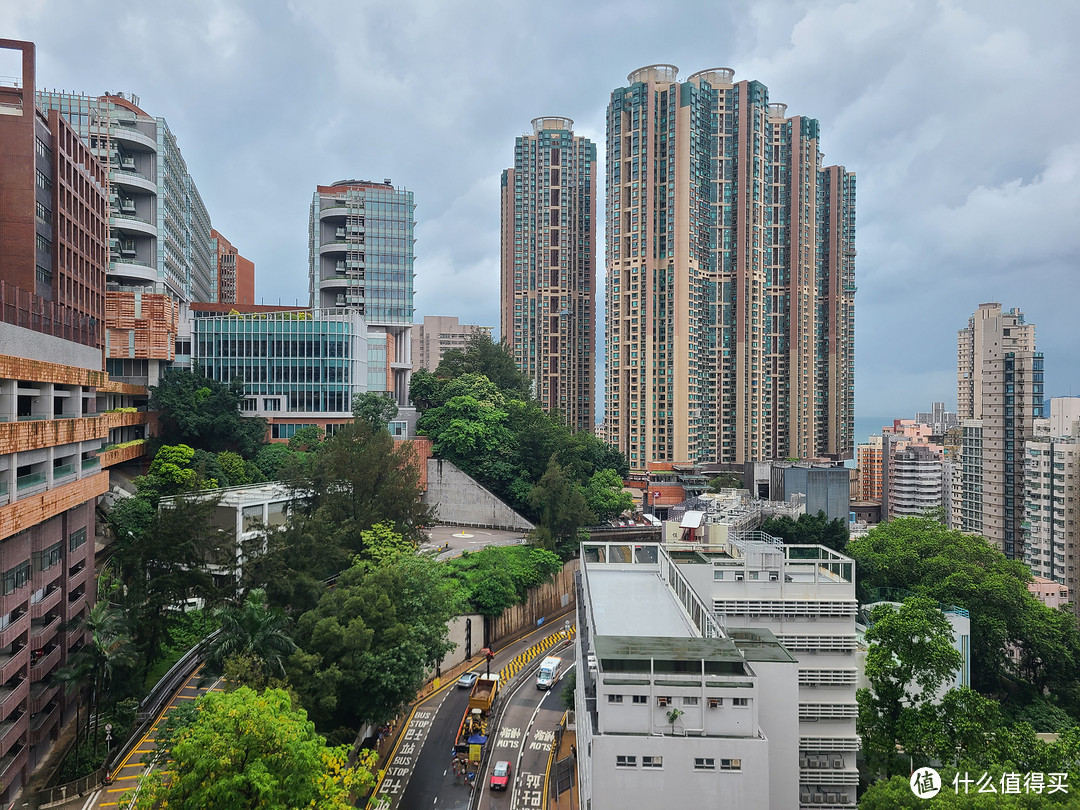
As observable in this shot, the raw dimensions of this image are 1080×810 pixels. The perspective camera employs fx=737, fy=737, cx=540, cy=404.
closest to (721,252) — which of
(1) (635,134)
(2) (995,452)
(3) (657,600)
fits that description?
(1) (635,134)

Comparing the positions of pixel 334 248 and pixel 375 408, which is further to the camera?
pixel 334 248

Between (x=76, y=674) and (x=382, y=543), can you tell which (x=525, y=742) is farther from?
(x=76, y=674)

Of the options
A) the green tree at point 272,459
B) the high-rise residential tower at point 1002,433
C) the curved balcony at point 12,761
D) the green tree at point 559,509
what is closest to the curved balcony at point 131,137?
the green tree at point 272,459

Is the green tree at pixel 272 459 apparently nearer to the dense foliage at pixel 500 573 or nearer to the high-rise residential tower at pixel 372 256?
the dense foliage at pixel 500 573

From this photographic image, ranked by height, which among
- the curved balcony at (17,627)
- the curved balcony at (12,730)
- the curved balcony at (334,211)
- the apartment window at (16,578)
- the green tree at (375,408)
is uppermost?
the curved balcony at (334,211)

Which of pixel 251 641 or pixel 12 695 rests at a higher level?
pixel 251 641

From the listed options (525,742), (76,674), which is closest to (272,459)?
(525,742)

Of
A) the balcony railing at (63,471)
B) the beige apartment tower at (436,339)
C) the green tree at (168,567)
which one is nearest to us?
the balcony railing at (63,471)
